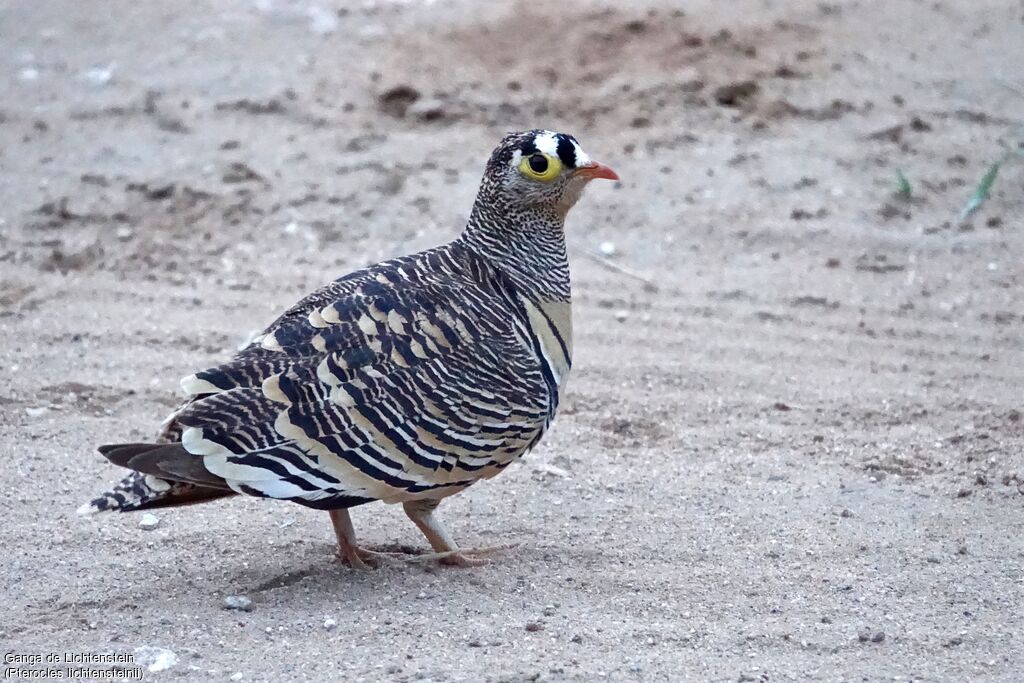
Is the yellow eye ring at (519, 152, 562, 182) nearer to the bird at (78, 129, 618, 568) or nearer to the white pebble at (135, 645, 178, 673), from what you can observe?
the bird at (78, 129, 618, 568)

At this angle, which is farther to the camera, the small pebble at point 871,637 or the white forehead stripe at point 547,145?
the white forehead stripe at point 547,145

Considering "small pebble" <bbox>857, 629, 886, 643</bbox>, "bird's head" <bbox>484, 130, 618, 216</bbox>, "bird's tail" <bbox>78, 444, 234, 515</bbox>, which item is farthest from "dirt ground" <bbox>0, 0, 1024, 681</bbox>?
"bird's head" <bbox>484, 130, 618, 216</bbox>

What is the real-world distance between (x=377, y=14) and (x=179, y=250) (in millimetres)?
3221

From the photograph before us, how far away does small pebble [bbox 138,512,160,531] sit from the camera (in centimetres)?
516

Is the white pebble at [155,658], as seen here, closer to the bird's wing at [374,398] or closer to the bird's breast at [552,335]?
the bird's wing at [374,398]

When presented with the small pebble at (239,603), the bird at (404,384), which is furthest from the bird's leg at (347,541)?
the small pebble at (239,603)

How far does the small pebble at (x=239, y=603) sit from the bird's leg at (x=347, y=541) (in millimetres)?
420

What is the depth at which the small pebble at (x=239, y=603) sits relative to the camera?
4531 mm

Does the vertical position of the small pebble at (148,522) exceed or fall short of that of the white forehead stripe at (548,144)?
it falls short

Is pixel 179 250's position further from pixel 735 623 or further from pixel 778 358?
pixel 735 623

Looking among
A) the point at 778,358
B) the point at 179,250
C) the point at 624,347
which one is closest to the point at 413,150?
the point at 179,250

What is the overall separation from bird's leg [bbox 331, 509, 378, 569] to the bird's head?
1.29 m

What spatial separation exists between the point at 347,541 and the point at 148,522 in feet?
2.81

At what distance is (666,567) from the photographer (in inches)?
194
